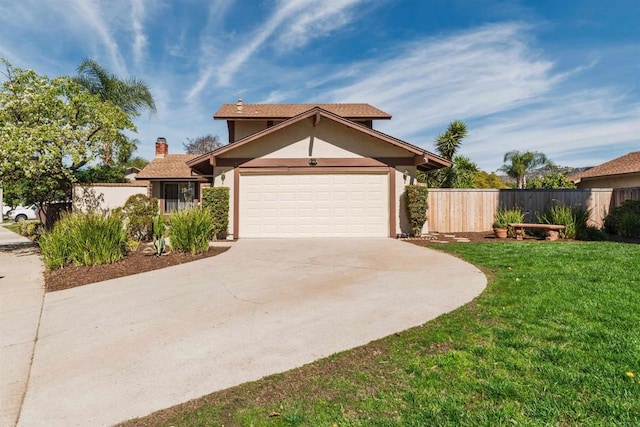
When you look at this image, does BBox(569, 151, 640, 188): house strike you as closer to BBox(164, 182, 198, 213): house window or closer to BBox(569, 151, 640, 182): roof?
BBox(569, 151, 640, 182): roof

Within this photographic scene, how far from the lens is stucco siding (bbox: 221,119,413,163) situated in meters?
12.0

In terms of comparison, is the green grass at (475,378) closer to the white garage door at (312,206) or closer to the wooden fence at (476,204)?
the white garage door at (312,206)

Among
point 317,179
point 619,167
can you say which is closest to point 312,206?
point 317,179

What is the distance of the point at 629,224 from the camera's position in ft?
36.1

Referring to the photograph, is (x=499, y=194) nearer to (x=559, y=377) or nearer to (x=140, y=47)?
(x=559, y=377)

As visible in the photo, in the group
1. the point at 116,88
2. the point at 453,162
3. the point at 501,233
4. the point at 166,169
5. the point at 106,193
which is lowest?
the point at 501,233

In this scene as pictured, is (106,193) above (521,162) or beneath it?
beneath

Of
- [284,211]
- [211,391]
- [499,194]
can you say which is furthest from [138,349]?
[499,194]

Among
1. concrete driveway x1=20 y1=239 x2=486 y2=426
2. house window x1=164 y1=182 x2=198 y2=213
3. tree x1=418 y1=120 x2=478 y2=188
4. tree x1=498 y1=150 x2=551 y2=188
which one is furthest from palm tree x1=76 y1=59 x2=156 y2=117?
tree x1=498 y1=150 x2=551 y2=188

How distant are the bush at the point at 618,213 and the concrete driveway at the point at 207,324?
28.6ft

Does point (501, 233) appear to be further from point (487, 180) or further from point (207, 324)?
point (487, 180)

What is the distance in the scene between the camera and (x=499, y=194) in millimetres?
13320

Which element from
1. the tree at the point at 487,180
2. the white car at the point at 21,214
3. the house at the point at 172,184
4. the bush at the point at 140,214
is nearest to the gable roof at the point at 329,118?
the bush at the point at 140,214

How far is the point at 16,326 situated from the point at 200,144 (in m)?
36.6
